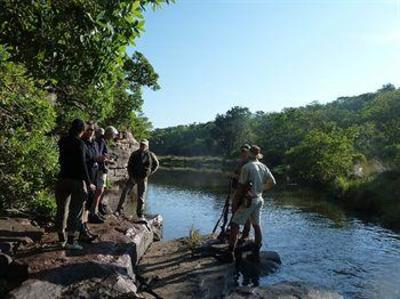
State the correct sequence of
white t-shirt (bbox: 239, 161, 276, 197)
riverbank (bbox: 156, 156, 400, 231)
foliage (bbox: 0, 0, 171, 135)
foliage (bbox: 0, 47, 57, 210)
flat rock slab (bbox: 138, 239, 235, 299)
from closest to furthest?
foliage (bbox: 0, 0, 171, 135) < flat rock slab (bbox: 138, 239, 235, 299) < foliage (bbox: 0, 47, 57, 210) < white t-shirt (bbox: 239, 161, 276, 197) < riverbank (bbox: 156, 156, 400, 231)

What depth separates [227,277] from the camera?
10188 mm

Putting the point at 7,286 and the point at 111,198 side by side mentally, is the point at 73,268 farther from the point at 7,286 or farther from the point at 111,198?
the point at 111,198

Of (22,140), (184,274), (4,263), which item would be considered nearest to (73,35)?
(4,263)

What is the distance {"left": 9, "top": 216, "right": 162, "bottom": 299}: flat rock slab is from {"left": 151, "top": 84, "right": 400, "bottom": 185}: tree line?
23.7 m

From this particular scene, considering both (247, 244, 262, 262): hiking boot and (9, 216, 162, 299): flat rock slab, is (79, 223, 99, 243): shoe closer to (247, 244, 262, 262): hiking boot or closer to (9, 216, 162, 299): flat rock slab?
(9, 216, 162, 299): flat rock slab

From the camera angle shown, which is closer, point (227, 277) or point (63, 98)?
point (227, 277)

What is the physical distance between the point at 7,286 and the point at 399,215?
18.7 m

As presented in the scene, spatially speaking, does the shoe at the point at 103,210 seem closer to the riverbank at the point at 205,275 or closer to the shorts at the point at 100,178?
the shorts at the point at 100,178

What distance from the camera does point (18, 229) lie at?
34.2 ft

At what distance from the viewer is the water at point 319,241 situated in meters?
11.6

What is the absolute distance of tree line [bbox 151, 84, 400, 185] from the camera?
40.7 metres

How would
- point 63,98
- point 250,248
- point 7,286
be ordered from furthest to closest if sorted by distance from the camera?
point 63,98, point 250,248, point 7,286

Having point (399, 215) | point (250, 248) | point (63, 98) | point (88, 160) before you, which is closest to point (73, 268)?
point (88, 160)

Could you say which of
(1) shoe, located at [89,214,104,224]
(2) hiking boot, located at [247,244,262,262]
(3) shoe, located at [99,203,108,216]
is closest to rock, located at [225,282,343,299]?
(2) hiking boot, located at [247,244,262,262]
